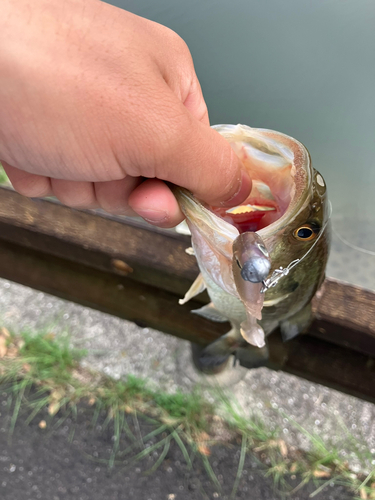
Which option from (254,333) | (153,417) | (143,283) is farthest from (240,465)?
(254,333)

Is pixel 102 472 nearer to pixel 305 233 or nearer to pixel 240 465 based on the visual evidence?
pixel 240 465

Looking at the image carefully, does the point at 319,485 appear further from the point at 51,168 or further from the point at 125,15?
the point at 125,15

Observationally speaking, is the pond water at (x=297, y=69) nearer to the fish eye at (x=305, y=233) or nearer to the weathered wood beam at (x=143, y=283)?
the weathered wood beam at (x=143, y=283)

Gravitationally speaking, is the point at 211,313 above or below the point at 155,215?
below

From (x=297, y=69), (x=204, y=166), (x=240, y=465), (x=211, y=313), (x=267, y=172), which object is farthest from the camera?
(x=297, y=69)

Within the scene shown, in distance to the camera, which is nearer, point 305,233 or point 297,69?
point 305,233

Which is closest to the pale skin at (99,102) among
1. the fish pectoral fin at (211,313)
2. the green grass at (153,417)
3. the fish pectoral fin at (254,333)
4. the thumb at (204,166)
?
the thumb at (204,166)

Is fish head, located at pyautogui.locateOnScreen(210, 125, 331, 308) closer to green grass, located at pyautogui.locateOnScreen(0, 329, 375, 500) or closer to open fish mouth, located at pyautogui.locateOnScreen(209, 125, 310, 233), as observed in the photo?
open fish mouth, located at pyautogui.locateOnScreen(209, 125, 310, 233)
